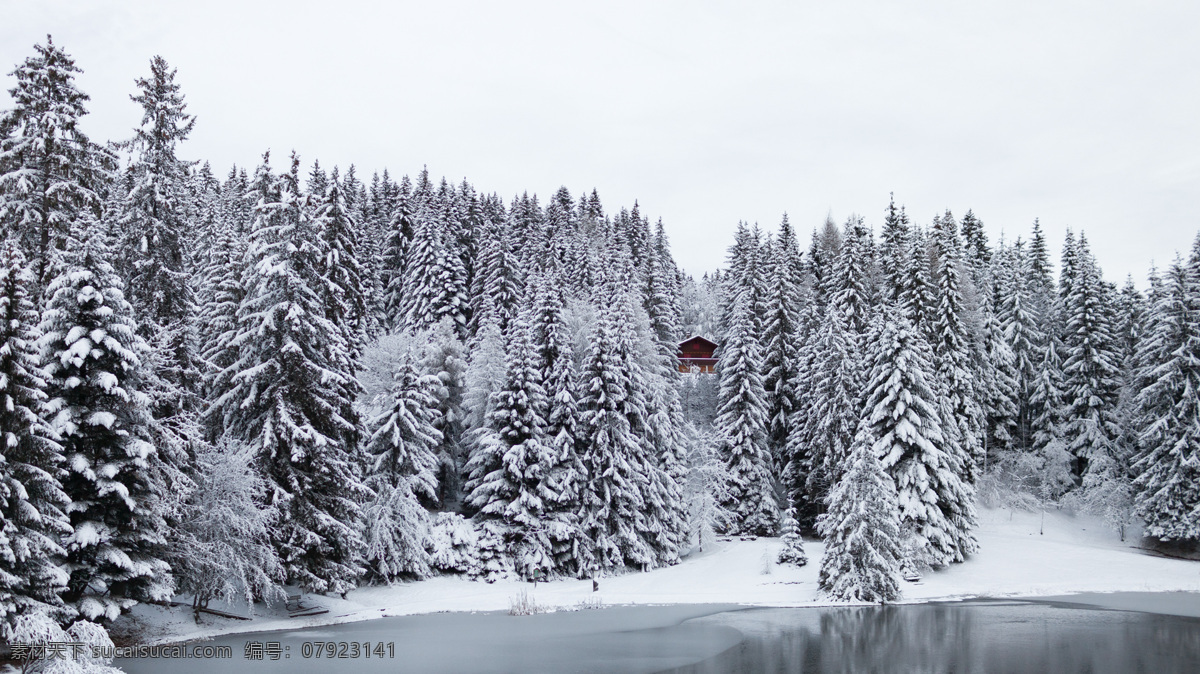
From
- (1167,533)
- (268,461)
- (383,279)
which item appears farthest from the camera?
(383,279)

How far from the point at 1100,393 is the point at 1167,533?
11610mm

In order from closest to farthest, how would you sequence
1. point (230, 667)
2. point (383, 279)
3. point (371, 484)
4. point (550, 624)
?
point (230, 667), point (550, 624), point (371, 484), point (383, 279)

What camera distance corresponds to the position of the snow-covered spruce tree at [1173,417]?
147 feet

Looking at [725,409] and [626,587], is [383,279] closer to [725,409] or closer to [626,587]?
[725,409]

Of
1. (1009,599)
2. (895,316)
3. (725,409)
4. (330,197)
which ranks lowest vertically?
(1009,599)

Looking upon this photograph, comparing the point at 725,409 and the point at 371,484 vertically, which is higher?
the point at 725,409

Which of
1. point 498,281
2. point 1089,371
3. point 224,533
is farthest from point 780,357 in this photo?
point 224,533

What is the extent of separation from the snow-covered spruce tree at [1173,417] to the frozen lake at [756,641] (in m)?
8.50

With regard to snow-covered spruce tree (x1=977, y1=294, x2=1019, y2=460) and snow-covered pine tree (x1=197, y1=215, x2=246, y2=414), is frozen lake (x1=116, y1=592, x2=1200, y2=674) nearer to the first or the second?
snow-covered pine tree (x1=197, y1=215, x2=246, y2=414)

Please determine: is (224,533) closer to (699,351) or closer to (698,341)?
(698,341)

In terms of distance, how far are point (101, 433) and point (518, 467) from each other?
72.8 ft

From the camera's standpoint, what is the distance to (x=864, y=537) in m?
38.2

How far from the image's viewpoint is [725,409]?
52844mm

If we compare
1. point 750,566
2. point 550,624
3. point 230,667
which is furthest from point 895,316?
point 230,667
